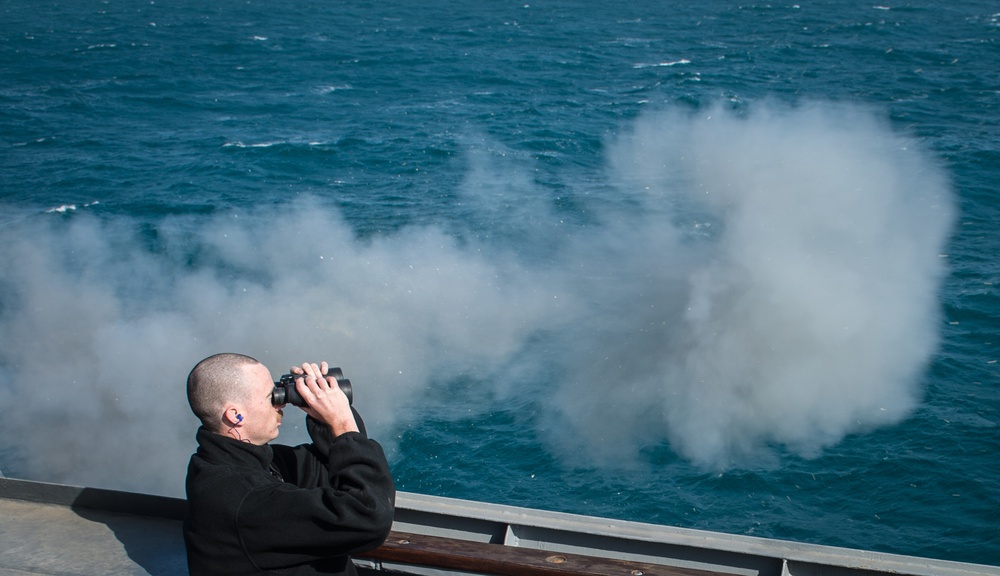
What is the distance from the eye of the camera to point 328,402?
328cm

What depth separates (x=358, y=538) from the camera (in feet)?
9.85

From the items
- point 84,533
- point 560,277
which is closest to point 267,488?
point 84,533

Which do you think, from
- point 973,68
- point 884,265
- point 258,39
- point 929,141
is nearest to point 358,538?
point 884,265

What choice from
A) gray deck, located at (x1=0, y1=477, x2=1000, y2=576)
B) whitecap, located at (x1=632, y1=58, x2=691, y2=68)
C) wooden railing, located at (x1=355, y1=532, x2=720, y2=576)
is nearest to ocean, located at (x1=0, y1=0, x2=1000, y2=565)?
whitecap, located at (x1=632, y1=58, x2=691, y2=68)

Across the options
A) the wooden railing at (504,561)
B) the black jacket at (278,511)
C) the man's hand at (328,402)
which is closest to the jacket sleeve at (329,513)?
the black jacket at (278,511)

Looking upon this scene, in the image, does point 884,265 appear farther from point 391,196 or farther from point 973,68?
point 973,68

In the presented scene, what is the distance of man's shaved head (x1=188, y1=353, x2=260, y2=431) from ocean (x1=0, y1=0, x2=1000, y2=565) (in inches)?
322

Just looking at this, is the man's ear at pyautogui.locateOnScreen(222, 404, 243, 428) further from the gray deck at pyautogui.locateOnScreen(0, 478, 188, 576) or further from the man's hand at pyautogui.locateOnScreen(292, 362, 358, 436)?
the gray deck at pyautogui.locateOnScreen(0, 478, 188, 576)

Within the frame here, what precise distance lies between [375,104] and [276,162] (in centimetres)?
695

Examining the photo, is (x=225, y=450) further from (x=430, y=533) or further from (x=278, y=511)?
(x=430, y=533)

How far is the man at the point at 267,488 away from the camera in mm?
3004

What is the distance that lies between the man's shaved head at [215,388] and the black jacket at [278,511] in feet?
0.27

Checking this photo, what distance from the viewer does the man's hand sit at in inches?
129

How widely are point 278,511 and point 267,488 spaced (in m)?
0.11
